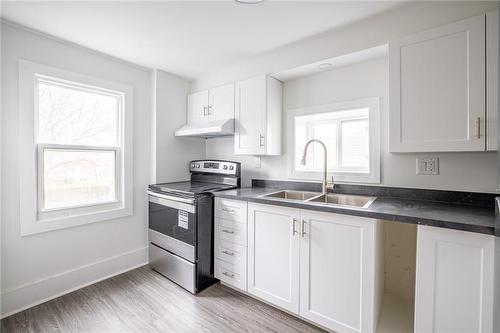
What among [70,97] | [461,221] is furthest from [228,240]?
[70,97]

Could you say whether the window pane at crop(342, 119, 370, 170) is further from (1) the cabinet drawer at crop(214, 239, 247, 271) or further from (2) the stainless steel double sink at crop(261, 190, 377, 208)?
(1) the cabinet drawer at crop(214, 239, 247, 271)

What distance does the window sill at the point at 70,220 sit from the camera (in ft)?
6.33

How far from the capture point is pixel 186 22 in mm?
1786

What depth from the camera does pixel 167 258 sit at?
7.78ft

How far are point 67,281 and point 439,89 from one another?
3.30 meters

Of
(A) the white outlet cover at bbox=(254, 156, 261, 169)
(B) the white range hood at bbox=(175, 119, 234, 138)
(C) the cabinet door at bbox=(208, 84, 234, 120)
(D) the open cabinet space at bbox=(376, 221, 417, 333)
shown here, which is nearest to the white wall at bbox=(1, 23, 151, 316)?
(B) the white range hood at bbox=(175, 119, 234, 138)

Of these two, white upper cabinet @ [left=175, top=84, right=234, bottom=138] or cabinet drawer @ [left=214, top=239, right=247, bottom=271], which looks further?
white upper cabinet @ [left=175, top=84, right=234, bottom=138]

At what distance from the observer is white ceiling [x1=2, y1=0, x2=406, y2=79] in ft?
5.23

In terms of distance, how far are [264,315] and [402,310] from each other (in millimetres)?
1046

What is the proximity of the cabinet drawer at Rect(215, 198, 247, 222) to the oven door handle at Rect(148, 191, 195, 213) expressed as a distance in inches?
9.5

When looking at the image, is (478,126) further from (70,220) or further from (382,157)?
(70,220)

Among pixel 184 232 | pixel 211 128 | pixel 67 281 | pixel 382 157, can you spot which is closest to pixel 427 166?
pixel 382 157

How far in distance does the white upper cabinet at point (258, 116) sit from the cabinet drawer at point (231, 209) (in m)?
0.59

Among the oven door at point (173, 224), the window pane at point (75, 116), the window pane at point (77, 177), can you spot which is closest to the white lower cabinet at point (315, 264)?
the oven door at point (173, 224)
